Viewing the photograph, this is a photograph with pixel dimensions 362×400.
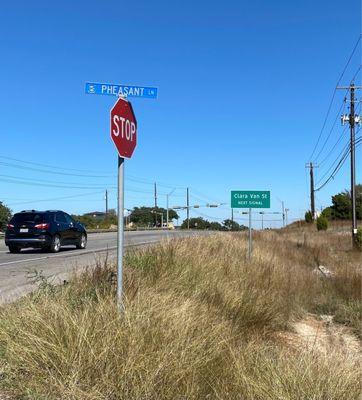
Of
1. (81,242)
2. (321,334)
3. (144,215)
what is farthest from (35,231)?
(144,215)

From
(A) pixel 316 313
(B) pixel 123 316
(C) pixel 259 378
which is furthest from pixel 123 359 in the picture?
(A) pixel 316 313

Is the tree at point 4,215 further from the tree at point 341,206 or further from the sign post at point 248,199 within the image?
the sign post at point 248,199

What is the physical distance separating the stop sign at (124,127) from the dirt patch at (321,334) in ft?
12.5

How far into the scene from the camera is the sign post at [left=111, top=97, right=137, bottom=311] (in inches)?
249

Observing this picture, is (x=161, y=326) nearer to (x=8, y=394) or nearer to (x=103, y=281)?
(x=8, y=394)

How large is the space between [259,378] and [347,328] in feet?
A: 20.7

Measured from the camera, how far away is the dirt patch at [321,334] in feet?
28.3

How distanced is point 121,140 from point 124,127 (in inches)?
7.9

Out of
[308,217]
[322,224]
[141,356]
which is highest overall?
[308,217]

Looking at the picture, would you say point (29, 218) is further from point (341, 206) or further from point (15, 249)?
point (341, 206)

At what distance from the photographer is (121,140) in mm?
6445

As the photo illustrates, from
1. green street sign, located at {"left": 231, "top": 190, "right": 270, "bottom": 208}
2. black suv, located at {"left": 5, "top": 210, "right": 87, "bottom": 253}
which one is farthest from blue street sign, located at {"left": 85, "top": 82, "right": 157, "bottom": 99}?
black suv, located at {"left": 5, "top": 210, "right": 87, "bottom": 253}

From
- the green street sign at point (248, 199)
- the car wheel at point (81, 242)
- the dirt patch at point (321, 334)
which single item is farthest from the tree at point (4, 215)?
the dirt patch at point (321, 334)

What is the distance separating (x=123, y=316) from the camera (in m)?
5.62
